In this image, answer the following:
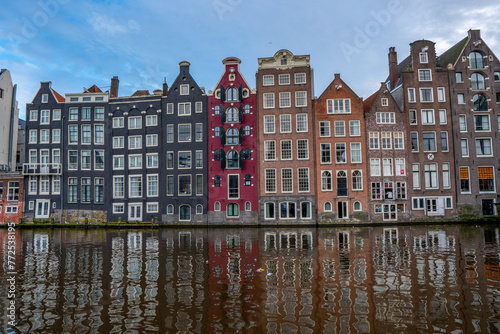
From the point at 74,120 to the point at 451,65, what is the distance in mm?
55926

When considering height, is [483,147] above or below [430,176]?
above

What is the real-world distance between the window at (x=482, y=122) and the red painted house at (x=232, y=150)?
30843mm

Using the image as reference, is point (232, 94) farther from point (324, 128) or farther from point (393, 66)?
point (393, 66)

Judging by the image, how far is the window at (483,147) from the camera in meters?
46.8

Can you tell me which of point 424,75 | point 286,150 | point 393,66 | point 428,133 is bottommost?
point 286,150

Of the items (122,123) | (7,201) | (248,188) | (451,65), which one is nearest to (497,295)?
(248,188)

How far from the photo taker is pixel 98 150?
5181 cm

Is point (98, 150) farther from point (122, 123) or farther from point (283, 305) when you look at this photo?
point (283, 305)

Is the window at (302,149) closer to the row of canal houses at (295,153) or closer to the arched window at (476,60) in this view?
the row of canal houses at (295,153)

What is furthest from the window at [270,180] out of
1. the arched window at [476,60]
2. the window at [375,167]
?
the arched window at [476,60]

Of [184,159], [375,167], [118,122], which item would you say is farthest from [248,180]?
[118,122]

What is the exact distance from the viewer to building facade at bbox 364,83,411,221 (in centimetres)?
4600

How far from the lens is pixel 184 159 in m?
49.6

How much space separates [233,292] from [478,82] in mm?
50576
